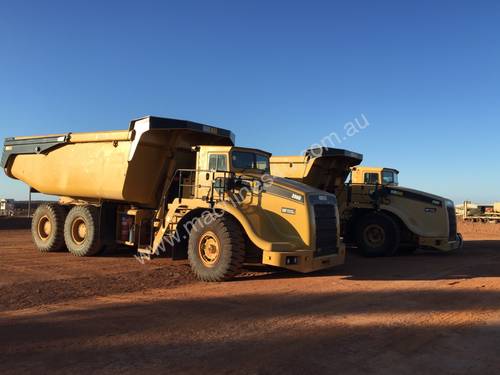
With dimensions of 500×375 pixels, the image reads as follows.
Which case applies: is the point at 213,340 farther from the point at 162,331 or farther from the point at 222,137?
the point at 222,137

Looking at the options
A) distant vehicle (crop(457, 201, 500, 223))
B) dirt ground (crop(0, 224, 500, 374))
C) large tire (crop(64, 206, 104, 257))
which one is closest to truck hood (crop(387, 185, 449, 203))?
dirt ground (crop(0, 224, 500, 374))

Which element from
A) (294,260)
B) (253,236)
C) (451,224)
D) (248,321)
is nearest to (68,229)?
(253,236)

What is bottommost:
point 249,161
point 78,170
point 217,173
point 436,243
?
point 436,243

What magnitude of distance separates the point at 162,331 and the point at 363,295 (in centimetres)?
378

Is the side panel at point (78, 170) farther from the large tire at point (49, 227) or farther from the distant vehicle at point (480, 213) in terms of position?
the distant vehicle at point (480, 213)

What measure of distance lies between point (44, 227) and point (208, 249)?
7.20 meters

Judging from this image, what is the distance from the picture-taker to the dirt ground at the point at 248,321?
477cm

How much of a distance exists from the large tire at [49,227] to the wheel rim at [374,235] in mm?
9032

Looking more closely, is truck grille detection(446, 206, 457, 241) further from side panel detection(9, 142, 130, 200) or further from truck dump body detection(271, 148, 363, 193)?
side panel detection(9, 142, 130, 200)

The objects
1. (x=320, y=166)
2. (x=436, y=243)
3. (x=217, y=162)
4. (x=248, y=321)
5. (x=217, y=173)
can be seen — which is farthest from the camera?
(x=320, y=166)

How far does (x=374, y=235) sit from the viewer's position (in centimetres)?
1447

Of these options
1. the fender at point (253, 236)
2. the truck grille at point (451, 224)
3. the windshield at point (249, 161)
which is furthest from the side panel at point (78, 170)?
the truck grille at point (451, 224)

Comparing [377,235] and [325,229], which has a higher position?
[325,229]

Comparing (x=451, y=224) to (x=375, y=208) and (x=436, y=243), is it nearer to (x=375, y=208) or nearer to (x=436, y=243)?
(x=436, y=243)
